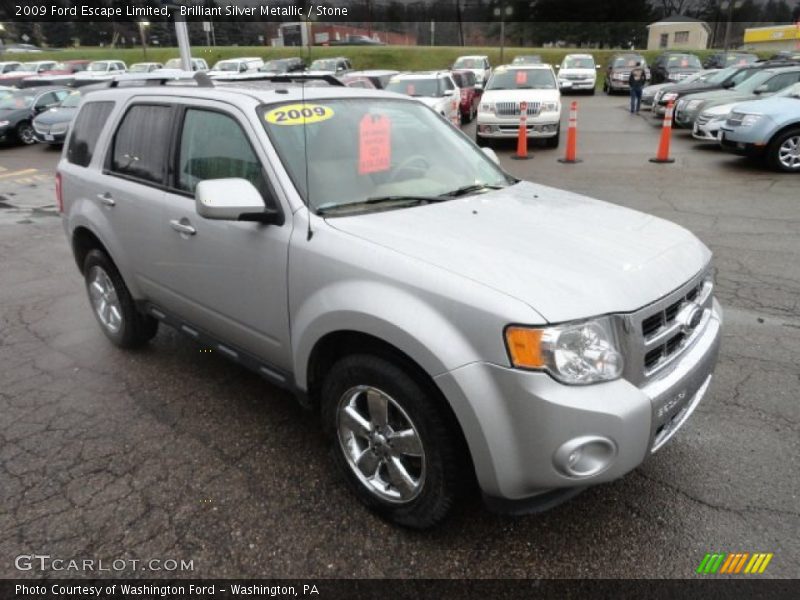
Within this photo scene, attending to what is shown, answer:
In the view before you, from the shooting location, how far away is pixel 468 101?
753 inches

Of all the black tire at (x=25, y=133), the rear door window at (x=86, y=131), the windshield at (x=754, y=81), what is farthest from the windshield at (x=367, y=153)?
the black tire at (x=25, y=133)

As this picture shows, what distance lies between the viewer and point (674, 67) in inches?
1012

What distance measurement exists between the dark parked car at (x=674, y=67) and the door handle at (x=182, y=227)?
84.0 feet

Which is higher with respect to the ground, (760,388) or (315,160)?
(315,160)

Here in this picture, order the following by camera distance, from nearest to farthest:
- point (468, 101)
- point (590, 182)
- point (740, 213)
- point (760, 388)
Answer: point (760, 388) < point (740, 213) < point (590, 182) < point (468, 101)

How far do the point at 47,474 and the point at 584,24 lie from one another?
59279 mm

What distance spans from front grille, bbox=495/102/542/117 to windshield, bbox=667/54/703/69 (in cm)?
1658

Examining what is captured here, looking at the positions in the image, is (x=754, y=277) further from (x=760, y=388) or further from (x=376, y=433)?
(x=376, y=433)

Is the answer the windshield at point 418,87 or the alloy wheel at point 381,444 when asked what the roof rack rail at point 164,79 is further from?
the windshield at point 418,87

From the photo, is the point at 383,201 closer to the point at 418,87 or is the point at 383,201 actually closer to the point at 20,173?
the point at 418,87

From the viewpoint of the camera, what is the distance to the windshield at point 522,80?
46.5 feet

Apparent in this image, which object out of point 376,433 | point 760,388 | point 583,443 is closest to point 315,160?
point 376,433

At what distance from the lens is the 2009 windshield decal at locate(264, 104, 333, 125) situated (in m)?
2.98

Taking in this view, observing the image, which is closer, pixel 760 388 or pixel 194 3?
pixel 760 388
